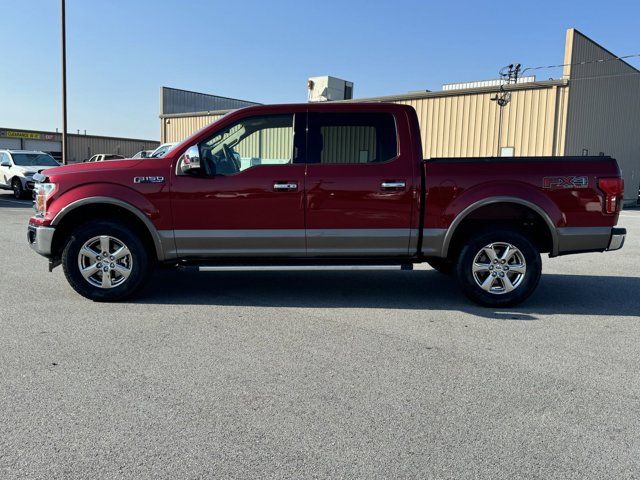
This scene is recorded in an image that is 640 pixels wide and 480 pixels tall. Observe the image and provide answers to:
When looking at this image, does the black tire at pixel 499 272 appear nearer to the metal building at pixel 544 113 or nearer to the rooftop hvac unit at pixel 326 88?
the metal building at pixel 544 113

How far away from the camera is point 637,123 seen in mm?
28031

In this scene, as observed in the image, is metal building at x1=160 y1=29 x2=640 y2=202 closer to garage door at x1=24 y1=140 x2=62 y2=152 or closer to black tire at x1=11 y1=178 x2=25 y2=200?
black tire at x1=11 y1=178 x2=25 y2=200

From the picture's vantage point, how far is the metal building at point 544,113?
20250 mm

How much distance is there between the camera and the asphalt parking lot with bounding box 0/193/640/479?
2680 mm

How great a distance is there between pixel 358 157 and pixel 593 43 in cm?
2132

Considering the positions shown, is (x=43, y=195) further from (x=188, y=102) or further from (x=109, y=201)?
(x=188, y=102)

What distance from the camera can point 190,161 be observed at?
211 inches

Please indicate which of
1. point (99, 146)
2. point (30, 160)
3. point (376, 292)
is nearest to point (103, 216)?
point (376, 292)

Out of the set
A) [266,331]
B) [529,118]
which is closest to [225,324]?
[266,331]

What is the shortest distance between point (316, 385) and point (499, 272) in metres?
2.79

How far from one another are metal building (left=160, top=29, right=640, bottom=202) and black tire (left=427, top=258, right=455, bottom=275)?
598 inches

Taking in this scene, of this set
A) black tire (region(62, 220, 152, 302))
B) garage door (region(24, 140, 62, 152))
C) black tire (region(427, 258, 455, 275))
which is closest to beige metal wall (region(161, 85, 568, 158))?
black tire (region(427, 258, 455, 275))

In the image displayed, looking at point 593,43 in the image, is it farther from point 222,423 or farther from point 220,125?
point 222,423

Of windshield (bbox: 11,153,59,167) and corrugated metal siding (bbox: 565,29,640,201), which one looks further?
corrugated metal siding (bbox: 565,29,640,201)
